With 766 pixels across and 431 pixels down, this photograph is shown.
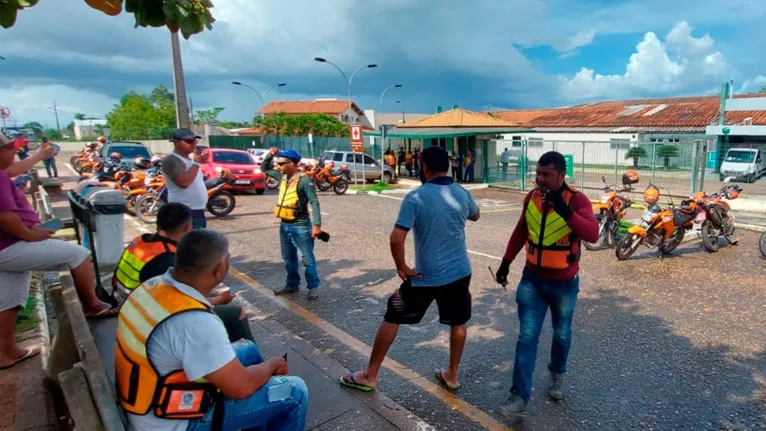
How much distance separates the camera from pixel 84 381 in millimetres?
2273

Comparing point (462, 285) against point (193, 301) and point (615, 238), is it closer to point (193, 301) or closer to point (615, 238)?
point (193, 301)

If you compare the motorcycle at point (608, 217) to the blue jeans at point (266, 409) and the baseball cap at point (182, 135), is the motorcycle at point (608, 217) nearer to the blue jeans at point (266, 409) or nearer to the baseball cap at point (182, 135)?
the baseball cap at point (182, 135)

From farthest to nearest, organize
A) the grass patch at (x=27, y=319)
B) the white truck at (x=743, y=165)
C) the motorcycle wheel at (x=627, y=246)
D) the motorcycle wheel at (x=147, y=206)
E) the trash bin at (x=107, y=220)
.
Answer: the white truck at (x=743, y=165), the motorcycle wheel at (x=147, y=206), the motorcycle wheel at (x=627, y=246), the trash bin at (x=107, y=220), the grass patch at (x=27, y=319)

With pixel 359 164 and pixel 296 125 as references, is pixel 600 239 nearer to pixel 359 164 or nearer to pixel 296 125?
pixel 359 164

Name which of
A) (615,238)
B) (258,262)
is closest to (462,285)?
(258,262)

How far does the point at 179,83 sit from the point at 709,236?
13242 millimetres

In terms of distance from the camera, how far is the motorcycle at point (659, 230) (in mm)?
7438

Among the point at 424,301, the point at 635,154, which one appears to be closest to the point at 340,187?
the point at 635,154

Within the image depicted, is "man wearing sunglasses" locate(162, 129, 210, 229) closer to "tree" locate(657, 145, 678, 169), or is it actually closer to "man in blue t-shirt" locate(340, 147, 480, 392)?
"man in blue t-shirt" locate(340, 147, 480, 392)

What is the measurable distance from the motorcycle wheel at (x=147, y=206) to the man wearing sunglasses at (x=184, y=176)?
6.72m

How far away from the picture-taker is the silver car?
2123 cm

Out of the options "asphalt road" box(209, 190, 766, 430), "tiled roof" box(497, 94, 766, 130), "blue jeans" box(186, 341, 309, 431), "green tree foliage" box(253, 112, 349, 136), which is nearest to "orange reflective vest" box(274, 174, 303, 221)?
"asphalt road" box(209, 190, 766, 430)

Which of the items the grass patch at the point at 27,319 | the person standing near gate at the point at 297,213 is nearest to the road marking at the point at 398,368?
the person standing near gate at the point at 297,213

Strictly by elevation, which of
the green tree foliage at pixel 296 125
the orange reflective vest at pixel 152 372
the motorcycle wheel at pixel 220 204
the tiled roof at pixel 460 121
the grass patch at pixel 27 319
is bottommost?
the grass patch at pixel 27 319
